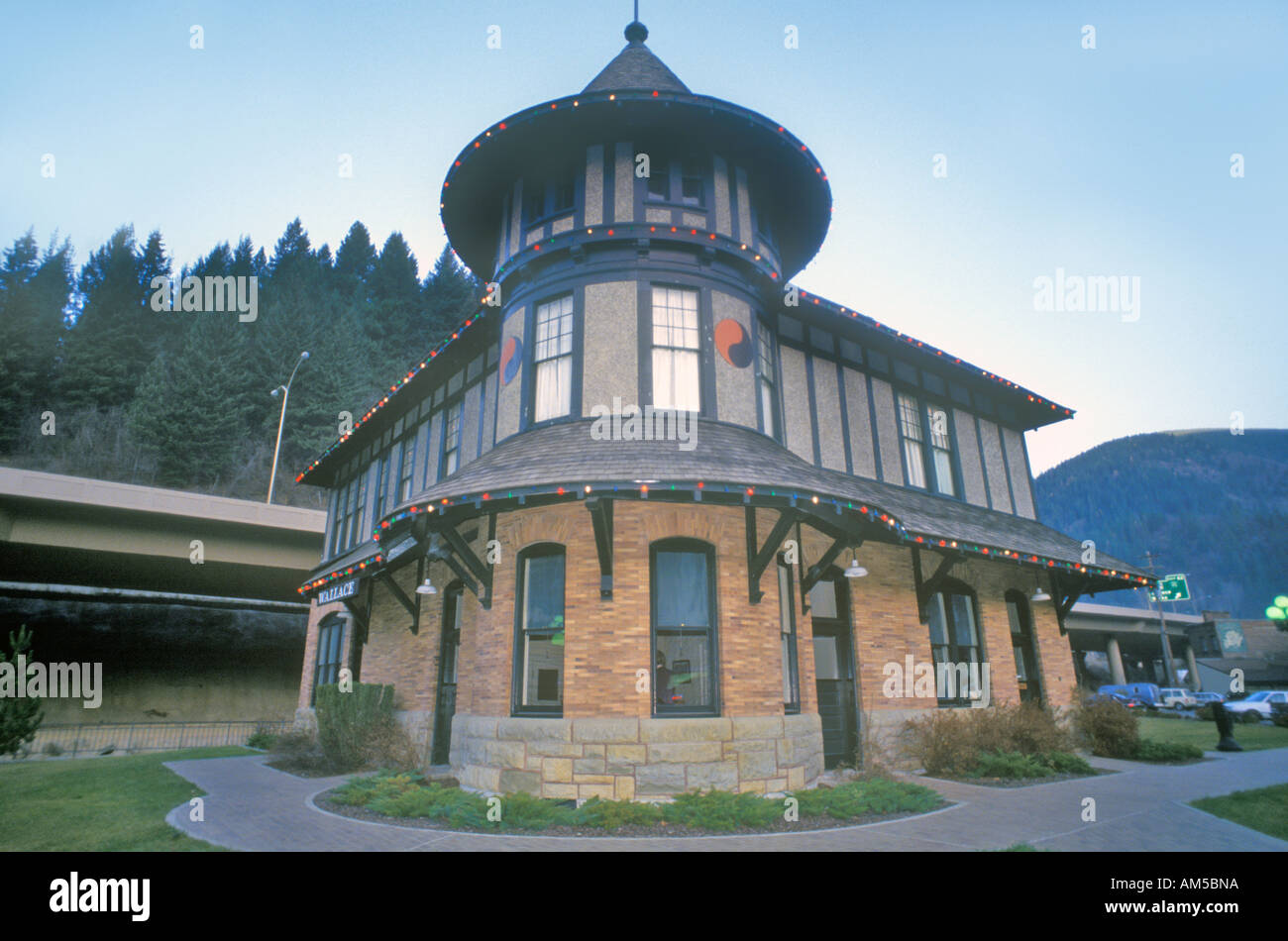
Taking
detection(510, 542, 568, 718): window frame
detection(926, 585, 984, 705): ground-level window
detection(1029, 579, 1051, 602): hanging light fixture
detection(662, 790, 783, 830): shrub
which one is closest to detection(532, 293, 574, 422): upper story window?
detection(510, 542, 568, 718): window frame

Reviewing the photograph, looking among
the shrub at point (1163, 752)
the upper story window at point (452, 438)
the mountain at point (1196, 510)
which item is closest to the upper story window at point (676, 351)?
the upper story window at point (452, 438)

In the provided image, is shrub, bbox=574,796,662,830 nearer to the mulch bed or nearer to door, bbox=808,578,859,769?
the mulch bed

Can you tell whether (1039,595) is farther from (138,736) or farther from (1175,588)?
(138,736)

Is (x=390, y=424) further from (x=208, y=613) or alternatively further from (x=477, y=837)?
(x=208, y=613)

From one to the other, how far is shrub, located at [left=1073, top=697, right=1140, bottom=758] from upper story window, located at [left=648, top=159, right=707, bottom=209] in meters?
13.3

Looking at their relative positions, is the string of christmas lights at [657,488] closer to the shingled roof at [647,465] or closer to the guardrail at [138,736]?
the shingled roof at [647,465]

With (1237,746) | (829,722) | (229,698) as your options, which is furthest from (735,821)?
(229,698)

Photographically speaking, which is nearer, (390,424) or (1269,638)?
(390,424)

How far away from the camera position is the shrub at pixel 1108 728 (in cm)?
1423

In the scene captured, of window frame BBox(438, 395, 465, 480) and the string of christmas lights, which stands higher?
window frame BBox(438, 395, 465, 480)

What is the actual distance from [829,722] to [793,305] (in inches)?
309

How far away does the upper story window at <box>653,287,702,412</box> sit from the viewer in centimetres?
1132

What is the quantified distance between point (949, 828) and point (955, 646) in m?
7.51

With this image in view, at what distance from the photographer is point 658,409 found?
435 inches
